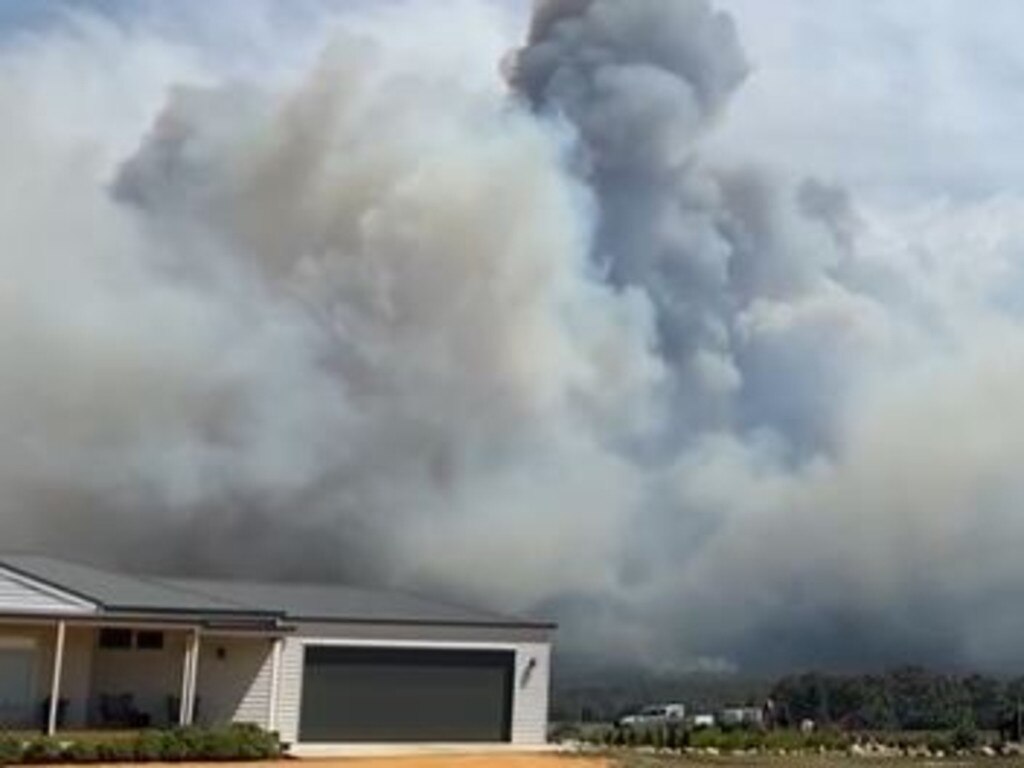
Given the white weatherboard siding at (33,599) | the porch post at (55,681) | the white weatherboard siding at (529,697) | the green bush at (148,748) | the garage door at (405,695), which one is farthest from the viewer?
the white weatherboard siding at (529,697)

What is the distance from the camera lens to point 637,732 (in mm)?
50188

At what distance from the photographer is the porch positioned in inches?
1444

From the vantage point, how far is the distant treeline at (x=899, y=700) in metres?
68.8

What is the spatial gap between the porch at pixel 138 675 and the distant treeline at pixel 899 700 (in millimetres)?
29305

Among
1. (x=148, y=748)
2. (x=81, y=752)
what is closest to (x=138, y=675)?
(x=148, y=748)

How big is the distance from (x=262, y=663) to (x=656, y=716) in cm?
2587

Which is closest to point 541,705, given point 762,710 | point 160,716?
point 160,716

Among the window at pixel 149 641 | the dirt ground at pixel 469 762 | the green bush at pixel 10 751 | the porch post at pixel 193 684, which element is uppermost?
the window at pixel 149 641

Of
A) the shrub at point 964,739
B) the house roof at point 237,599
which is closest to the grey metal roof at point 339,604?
the house roof at point 237,599

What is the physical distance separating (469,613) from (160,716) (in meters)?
8.17

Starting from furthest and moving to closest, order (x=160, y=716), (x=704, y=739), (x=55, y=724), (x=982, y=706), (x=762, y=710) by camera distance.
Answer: (x=982, y=706), (x=762, y=710), (x=704, y=739), (x=160, y=716), (x=55, y=724)

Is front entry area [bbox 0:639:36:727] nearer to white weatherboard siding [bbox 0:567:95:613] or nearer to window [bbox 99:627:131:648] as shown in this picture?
white weatherboard siding [bbox 0:567:95:613]

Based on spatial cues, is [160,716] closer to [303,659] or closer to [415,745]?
[303,659]

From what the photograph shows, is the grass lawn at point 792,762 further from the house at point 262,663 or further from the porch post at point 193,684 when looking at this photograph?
the porch post at point 193,684
